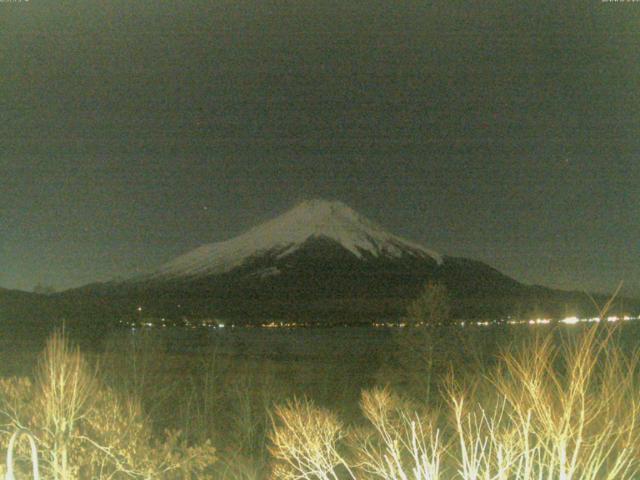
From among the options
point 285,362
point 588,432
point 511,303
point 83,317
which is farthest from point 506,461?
point 511,303

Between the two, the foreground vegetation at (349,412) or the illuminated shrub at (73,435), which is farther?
the illuminated shrub at (73,435)

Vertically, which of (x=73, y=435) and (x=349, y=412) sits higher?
(x=73, y=435)

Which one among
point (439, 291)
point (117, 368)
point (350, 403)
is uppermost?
point (439, 291)

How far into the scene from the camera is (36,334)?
271ft

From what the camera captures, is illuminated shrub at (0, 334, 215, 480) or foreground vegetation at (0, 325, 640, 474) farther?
illuminated shrub at (0, 334, 215, 480)

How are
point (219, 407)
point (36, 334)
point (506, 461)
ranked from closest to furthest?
1. point (506, 461)
2. point (219, 407)
3. point (36, 334)

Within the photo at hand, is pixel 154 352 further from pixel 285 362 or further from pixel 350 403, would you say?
pixel 285 362

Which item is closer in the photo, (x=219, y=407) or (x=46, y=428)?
(x=46, y=428)

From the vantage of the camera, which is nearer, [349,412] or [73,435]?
[73,435]

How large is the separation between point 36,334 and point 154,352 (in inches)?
1746

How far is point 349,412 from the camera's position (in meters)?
45.0

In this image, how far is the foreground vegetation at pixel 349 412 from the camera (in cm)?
742

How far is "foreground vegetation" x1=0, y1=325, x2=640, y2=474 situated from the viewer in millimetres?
7418

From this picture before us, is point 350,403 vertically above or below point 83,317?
below
